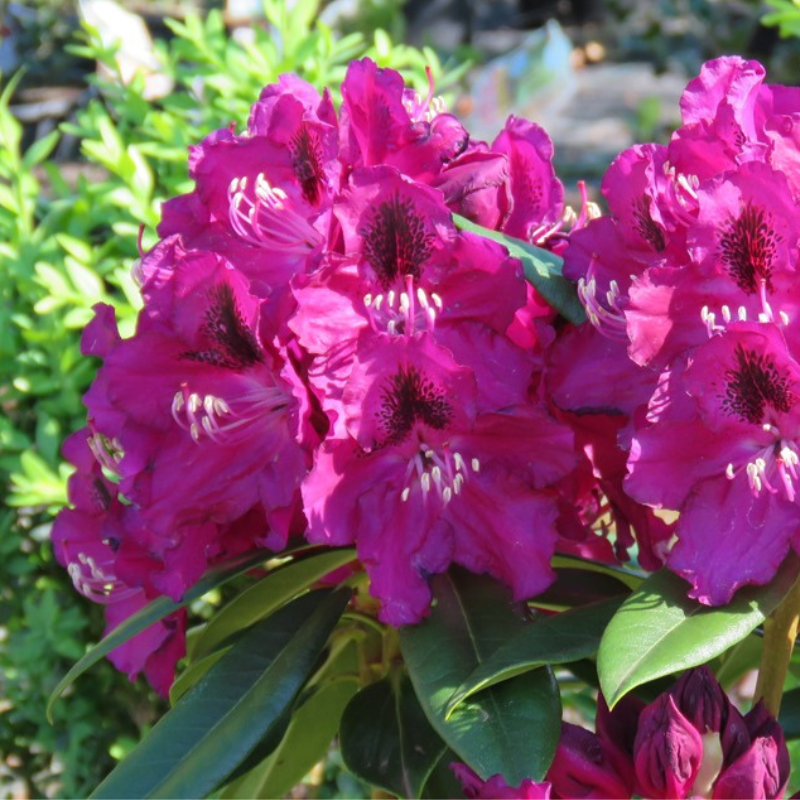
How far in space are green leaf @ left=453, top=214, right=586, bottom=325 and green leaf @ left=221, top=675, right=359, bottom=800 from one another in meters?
0.47

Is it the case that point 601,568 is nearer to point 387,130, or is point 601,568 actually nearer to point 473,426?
point 473,426

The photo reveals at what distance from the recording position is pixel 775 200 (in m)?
0.94

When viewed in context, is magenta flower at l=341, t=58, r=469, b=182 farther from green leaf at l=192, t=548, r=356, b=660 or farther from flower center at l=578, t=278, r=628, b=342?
green leaf at l=192, t=548, r=356, b=660

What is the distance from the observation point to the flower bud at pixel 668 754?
34.1 inches

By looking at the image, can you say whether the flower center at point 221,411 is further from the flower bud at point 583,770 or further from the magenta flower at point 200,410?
the flower bud at point 583,770

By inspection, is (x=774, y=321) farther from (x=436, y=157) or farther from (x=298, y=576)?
(x=298, y=576)

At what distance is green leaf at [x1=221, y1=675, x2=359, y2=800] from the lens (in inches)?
53.0

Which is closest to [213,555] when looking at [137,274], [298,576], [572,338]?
[298,576]

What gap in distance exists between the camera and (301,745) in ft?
4.49

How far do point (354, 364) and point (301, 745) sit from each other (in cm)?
52

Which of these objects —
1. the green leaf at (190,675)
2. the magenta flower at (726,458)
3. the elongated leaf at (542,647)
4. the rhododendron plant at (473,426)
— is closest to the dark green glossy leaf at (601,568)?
the rhododendron plant at (473,426)

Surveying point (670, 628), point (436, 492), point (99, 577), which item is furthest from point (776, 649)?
point (99, 577)

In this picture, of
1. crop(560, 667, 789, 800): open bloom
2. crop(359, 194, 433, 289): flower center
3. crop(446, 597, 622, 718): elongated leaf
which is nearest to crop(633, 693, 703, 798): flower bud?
crop(560, 667, 789, 800): open bloom

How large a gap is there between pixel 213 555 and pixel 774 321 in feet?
1.58
